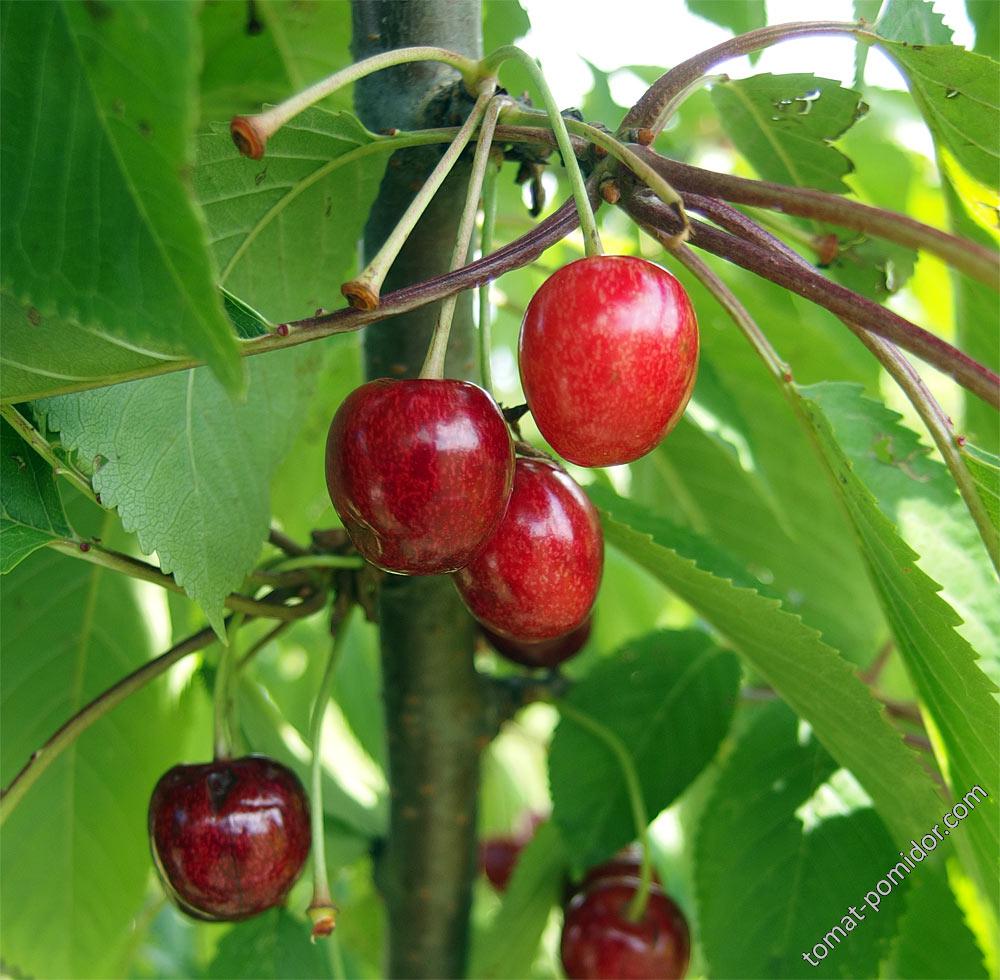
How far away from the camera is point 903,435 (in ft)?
3.41

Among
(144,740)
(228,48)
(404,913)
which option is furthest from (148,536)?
(228,48)

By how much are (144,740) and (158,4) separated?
2.89ft

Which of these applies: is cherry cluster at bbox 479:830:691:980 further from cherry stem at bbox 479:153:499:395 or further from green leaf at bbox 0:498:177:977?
cherry stem at bbox 479:153:499:395

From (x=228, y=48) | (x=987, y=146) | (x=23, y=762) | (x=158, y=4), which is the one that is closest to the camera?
(x=158, y=4)

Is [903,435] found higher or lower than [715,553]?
higher

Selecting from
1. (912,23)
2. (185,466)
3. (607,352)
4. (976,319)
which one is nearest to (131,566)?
(185,466)

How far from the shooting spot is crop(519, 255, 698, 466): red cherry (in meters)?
0.64

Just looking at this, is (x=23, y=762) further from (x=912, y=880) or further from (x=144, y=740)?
(x=912, y=880)

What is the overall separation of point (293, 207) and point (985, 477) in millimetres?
551

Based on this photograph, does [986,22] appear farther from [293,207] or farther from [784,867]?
[784,867]

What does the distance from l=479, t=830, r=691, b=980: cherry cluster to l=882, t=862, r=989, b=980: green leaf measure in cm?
24

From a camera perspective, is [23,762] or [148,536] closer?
[148,536]

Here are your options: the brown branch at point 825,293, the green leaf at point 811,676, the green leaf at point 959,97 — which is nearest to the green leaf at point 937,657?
the green leaf at point 811,676

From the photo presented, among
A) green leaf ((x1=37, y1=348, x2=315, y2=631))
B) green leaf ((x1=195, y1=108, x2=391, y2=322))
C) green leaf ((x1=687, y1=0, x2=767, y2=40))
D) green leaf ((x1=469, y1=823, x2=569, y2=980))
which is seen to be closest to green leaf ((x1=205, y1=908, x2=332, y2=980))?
green leaf ((x1=469, y1=823, x2=569, y2=980))
